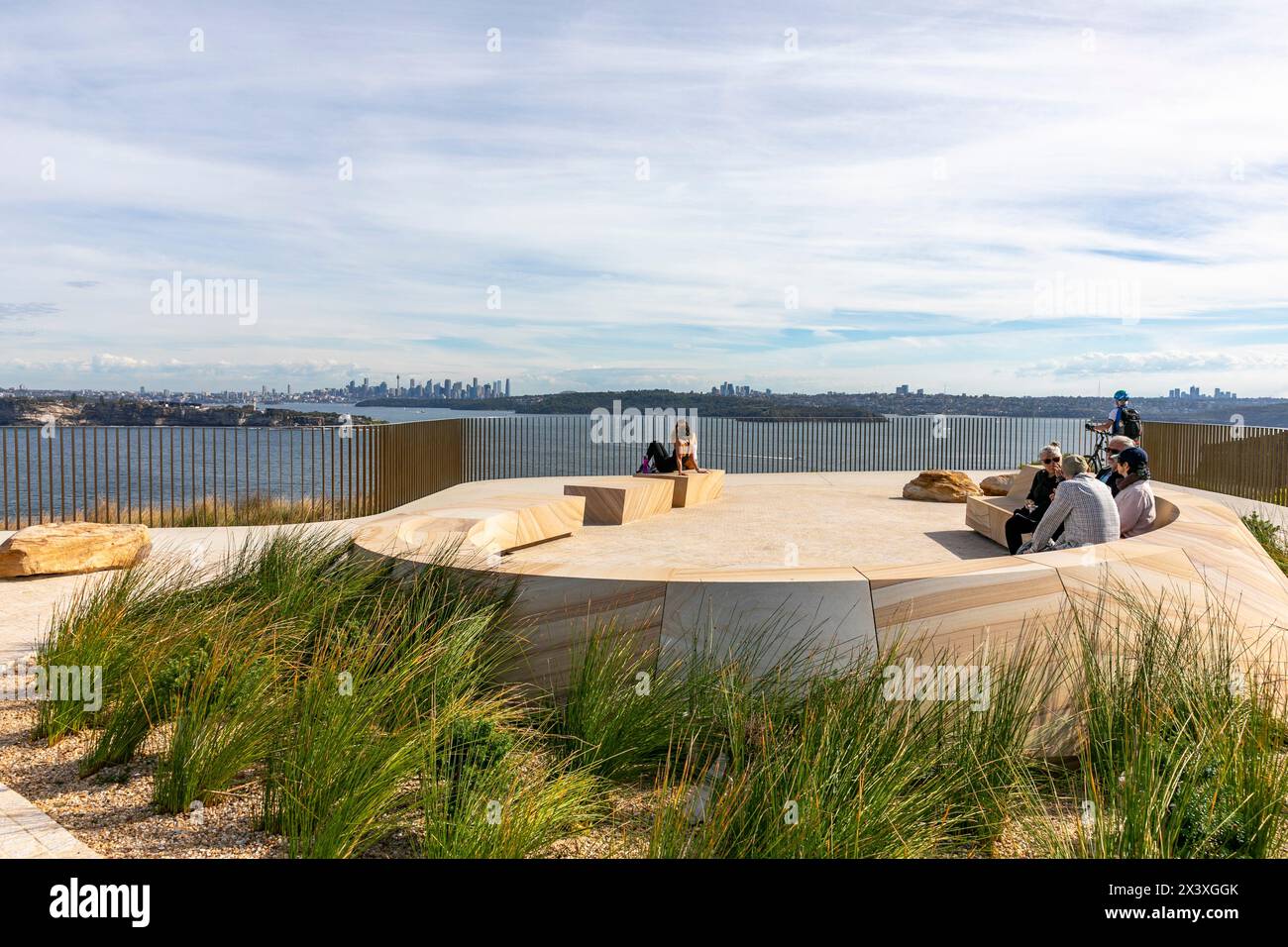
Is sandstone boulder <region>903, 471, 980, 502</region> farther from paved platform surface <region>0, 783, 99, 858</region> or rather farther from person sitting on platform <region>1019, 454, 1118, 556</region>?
paved platform surface <region>0, 783, 99, 858</region>

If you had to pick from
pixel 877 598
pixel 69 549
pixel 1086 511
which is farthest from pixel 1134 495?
pixel 69 549

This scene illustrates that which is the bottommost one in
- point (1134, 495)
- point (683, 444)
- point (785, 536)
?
point (785, 536)

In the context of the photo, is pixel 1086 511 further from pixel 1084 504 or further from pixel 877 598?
pixel 877 598

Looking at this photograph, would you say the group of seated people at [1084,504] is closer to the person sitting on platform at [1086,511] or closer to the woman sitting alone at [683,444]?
the person sitting on platform at [1086,511]

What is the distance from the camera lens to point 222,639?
4.22 meters

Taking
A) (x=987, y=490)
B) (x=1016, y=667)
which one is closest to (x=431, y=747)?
(x=1016, y=667)

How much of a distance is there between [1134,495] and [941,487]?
7.54 m

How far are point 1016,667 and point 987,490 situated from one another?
10.8 metres

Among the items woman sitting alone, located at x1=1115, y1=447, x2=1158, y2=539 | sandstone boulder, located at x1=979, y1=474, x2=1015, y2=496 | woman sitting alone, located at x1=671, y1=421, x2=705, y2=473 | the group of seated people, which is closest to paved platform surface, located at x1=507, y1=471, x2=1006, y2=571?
sandstone boulder, located at x1=979, y1=474, x2=1015, y2=496

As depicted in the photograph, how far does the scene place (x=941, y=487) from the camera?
49.1 feet

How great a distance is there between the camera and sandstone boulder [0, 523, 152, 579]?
816 centimetres

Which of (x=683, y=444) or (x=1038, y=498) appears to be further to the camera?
(x=683, y=444)

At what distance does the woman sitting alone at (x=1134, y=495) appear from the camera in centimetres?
738

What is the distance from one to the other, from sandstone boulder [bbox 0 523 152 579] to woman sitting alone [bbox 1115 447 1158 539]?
856 centimetres
